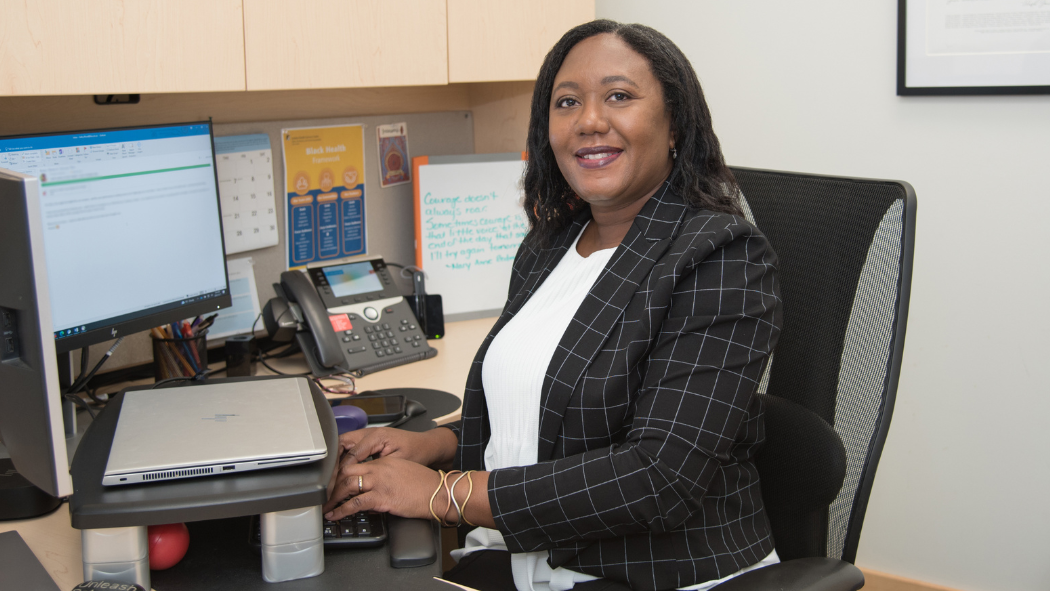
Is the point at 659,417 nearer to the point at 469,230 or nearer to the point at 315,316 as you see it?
the point at 315,316

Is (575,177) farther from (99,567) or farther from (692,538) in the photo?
(99,567)

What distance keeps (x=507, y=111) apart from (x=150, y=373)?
100cm

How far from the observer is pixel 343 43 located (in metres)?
1.45

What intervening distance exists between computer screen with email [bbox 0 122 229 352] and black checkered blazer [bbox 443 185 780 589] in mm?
666

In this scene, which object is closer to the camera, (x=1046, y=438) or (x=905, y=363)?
(x=1046, y=438)

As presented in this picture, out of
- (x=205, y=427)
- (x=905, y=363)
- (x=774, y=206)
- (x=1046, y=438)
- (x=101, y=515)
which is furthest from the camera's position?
(x=905, y=363)

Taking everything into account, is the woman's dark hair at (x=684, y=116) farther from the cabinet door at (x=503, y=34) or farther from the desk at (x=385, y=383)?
the desk at (x=385, y=383)

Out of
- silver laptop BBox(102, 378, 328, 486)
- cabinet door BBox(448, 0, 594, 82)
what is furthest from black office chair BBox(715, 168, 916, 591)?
cabinet door BBox(448, 0, 594, 82)

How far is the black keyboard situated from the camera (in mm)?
925

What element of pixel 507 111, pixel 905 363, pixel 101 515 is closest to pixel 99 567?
pixel 101 515

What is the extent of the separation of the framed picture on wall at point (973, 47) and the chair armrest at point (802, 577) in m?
1.24

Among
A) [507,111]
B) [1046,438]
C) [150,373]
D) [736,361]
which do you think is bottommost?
[1046,438]

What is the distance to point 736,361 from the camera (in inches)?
38.6

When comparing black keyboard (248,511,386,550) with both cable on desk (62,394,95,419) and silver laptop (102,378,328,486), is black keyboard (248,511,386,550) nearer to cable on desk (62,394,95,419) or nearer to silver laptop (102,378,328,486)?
silver laptop (102,378,328,486)
